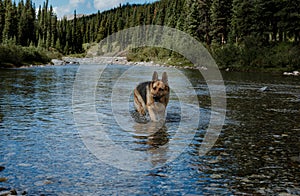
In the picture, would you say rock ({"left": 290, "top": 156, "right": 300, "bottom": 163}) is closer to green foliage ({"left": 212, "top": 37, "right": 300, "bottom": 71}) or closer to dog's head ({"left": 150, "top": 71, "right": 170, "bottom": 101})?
dog's head ({"left": 150, "top": 71, "right": 170, "bottom": 101})

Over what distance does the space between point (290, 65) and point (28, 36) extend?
110 meters

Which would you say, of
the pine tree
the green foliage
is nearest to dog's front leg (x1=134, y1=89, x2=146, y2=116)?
the green foliage

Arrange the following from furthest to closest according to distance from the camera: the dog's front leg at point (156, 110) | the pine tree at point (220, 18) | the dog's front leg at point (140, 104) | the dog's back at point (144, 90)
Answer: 1. the pine tree at point (220, 18)
2. the dog's front leg at point (140, 104)
3. the dog's back at point (144, 90)
4. the dog's front leg at point (156, 110)

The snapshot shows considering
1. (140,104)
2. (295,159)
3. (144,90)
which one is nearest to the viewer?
(295,159)

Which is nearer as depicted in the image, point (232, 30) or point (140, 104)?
point (140, 104)

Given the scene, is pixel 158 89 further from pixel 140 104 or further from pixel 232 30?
pixel 232 30

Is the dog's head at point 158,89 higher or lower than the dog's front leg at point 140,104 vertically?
higher

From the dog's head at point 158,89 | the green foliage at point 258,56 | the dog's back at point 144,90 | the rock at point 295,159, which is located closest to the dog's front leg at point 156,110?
the dog's head at point 158,89

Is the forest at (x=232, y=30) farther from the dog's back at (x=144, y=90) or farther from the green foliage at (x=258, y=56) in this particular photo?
the dog's back at (x=144, y=90)

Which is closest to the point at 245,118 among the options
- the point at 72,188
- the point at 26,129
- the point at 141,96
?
the point at 141,96

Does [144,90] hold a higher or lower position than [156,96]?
higher

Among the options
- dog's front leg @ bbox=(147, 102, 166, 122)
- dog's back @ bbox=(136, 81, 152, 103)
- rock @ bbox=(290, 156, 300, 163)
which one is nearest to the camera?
rock @ bbox=(290, 156, 300, 163)

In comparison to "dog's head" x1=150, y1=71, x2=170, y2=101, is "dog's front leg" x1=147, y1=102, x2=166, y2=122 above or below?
below

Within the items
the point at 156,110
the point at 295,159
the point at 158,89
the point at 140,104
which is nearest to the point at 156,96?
the point at 158,89
